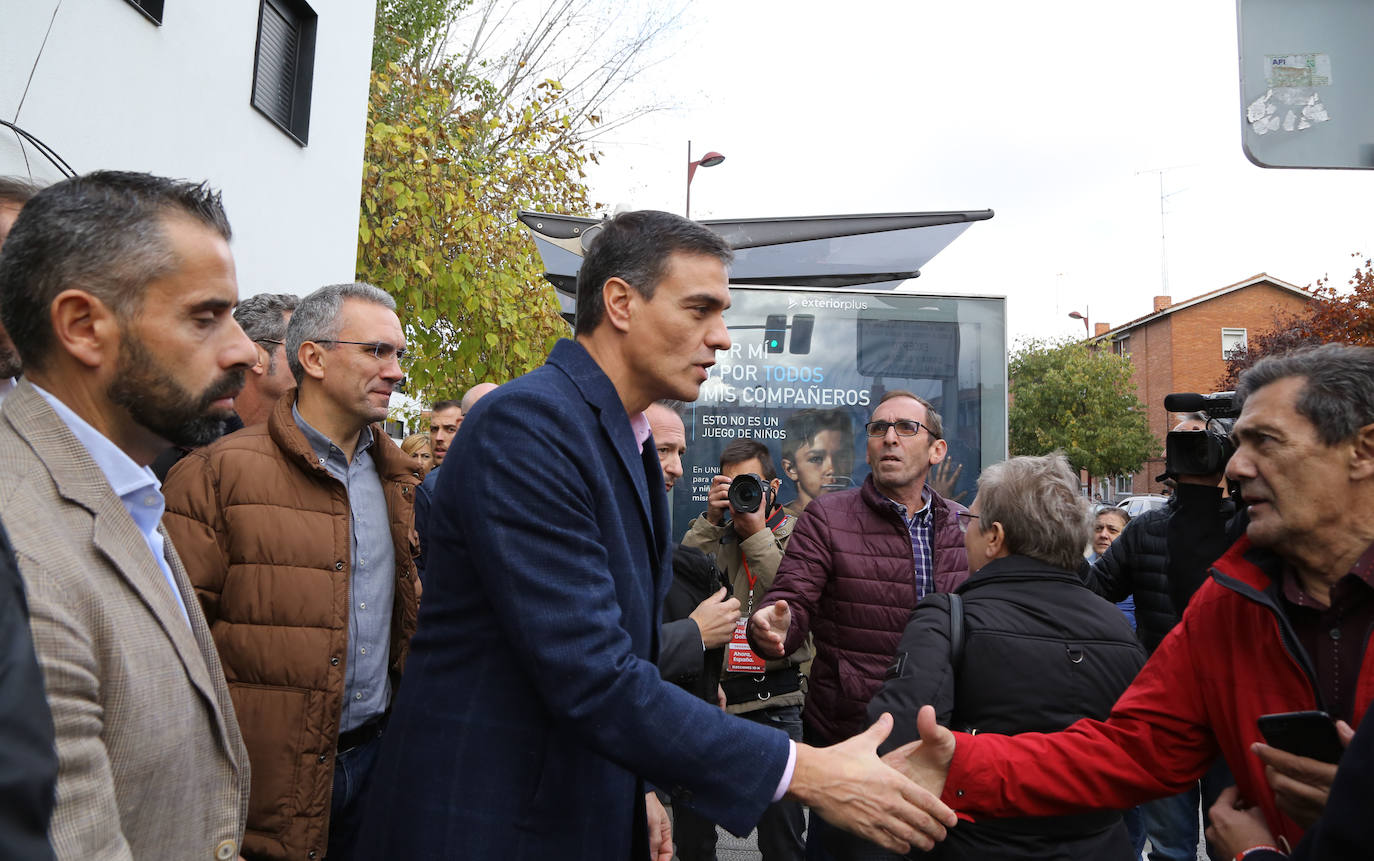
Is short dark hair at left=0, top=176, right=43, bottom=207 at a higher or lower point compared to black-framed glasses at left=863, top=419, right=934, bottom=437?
higher

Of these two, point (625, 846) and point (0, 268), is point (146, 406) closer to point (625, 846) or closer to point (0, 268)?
point (0, 268)

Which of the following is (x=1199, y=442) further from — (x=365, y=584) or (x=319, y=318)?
(x=319, y=318)

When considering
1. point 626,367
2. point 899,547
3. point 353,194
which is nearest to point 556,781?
point 626,367

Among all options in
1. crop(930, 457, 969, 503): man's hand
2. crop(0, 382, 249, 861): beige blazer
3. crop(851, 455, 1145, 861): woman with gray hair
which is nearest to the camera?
crop(0, 382, 249, 861): beige blazer

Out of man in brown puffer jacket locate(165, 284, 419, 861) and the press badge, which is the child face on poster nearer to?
the press badge

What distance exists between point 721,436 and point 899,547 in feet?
7.94

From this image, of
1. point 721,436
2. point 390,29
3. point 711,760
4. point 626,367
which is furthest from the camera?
point 390,29

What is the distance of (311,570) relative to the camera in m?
2.76

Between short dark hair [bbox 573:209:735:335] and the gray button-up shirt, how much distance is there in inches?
46.8

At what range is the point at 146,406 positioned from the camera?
160 cm

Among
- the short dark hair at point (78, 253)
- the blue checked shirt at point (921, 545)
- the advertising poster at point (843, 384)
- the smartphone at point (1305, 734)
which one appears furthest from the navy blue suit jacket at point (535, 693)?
the advertising poster at point (843, 384)

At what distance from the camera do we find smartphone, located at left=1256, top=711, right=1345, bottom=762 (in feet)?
5.74

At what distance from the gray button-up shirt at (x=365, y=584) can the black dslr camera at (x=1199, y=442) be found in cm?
281

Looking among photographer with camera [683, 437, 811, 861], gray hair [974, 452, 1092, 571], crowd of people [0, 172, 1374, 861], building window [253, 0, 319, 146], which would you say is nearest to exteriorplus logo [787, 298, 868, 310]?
photographer with camera [683, 437, 811, 861]
